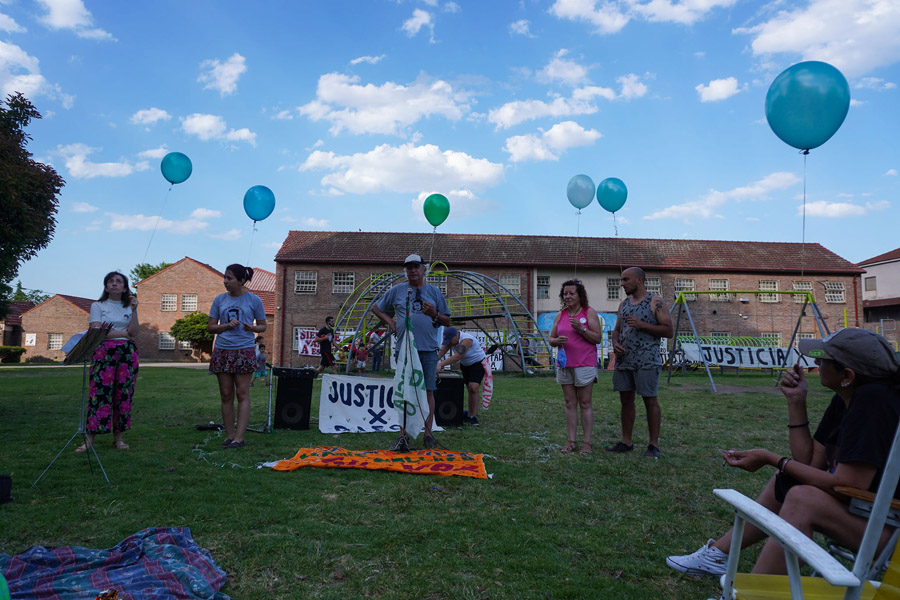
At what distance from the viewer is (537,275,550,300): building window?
32.4 meters

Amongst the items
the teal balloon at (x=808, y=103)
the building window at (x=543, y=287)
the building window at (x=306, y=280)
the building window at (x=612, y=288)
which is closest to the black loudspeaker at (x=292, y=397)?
the teal balloon at (x=808, y=103)

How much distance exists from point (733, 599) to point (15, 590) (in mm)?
2799

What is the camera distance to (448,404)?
24.1 ft

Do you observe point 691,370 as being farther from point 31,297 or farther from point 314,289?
point 31,297

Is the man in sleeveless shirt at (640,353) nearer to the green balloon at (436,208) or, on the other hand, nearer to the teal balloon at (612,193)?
the teal balloon at (612,193)

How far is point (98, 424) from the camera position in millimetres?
5301

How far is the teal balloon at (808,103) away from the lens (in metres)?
7.21

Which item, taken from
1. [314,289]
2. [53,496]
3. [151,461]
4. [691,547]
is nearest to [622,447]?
[691,547]

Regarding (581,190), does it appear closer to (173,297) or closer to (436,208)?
(436,208)

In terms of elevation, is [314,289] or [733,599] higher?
[314,289]

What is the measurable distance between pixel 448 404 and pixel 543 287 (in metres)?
25.9

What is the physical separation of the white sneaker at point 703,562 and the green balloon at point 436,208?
1295 centimetres

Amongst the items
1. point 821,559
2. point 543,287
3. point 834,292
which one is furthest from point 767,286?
point 821,559

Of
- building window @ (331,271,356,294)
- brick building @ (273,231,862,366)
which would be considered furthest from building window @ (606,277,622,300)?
building window @ (331,271,356,294)
